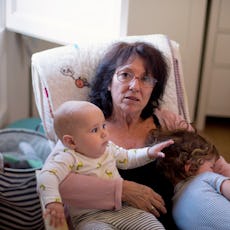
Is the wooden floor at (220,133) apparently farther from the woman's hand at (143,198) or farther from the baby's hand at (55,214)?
the baby's hand at (55,214)

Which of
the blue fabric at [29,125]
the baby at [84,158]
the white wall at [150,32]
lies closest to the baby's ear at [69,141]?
the baby at [84,158]

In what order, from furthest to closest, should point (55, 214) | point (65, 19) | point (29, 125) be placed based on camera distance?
1. point (29, 125)
2. point (65, 19)
3. point (55, 214)

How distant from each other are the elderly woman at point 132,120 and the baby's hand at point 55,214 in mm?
137

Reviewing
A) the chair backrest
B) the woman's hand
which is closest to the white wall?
the chair backrest

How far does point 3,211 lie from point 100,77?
605 mm

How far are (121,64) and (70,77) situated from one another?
23 cm

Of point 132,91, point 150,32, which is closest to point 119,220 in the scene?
point 132,91

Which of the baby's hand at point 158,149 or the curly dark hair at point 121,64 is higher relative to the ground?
the curly dark hair at point 121,64

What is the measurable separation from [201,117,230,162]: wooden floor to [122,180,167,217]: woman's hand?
4.94 feet

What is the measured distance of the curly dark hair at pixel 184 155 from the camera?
152 centimetres

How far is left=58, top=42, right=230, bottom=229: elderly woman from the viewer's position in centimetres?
139

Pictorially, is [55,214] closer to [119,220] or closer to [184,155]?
[119,220]

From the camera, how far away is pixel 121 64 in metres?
1.64

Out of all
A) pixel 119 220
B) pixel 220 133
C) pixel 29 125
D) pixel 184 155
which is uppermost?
pixel 184 155
